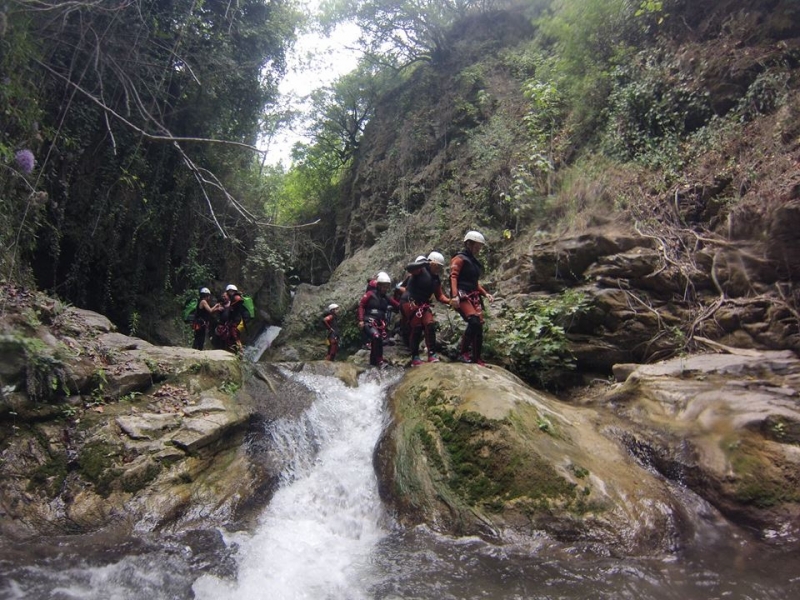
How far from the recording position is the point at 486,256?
458 inches

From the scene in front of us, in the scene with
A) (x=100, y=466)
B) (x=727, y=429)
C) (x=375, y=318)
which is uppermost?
(x=375, y=318)

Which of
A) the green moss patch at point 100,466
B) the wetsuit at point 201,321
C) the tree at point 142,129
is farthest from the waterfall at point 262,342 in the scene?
the green moss patch at point 100,466

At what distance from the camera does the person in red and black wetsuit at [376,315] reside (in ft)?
32.5

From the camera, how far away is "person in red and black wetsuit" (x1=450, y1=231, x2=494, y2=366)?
25.7 ft

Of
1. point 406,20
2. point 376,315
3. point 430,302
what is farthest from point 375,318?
point 406,20

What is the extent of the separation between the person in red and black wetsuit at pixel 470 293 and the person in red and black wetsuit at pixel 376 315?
2.26m

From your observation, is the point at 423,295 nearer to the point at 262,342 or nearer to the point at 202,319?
the point at 202,319

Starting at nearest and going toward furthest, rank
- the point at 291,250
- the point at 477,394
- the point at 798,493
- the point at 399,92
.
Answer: the point at 798,493 < the point at 477,394 < the point at 291,250 < the point at 399,92

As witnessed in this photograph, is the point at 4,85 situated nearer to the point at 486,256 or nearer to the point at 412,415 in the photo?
the point at 412,415

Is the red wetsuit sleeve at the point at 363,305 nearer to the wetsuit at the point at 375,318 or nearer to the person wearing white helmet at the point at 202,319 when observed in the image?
the wetsuit at the point at 375,318

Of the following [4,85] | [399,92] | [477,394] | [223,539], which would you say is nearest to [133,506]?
[223,539]

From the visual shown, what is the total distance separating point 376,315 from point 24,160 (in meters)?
6.21

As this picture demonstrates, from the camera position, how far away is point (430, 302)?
29.2 ft

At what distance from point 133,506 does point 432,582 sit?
2984 millimetres
